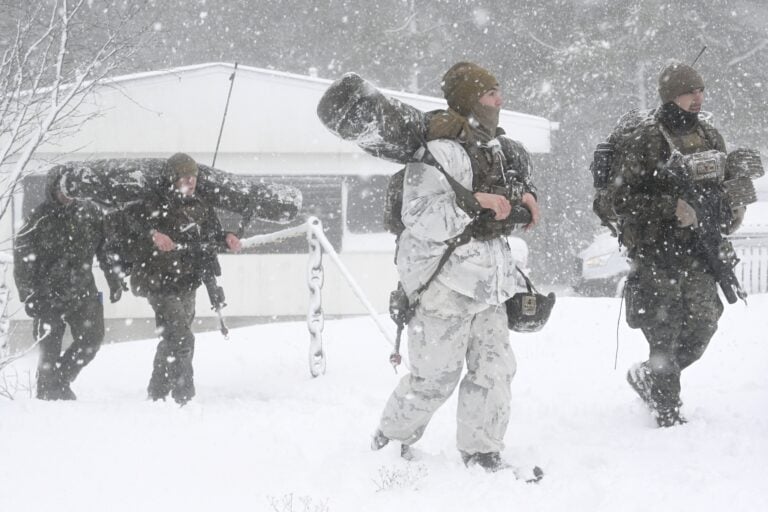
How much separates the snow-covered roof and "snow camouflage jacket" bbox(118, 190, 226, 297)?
7.02 m

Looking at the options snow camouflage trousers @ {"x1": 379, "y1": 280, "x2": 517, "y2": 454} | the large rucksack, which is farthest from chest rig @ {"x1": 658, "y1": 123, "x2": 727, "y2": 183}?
snow camouflage trousers @ {"x1": 379, "y1": 280, "x2": 517, "y2": 454}

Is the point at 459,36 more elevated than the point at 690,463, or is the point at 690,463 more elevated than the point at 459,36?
the point at 459,36

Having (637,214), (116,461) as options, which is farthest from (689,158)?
(116,461)

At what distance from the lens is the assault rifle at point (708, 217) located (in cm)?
414

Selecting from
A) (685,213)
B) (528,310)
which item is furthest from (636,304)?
(528,310)

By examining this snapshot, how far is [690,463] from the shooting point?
350cm

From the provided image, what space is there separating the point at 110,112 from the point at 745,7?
64.7 feet

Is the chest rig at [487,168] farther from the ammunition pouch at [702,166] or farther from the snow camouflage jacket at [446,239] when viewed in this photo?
the ammunition pouch at [702,166]

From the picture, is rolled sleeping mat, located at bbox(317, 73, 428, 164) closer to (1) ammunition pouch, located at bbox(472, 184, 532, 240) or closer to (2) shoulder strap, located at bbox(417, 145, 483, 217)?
(2) shoulder strap, located at bbox(417, 145, 483, 217)

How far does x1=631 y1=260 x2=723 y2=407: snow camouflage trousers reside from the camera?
13.7 ft

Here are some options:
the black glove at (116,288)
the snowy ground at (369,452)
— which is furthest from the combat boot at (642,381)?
the black glove at (116,288)

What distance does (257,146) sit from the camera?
12594 mm

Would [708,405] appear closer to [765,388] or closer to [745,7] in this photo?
[765,388]

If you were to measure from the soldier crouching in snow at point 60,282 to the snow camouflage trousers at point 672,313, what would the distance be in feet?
12.4
